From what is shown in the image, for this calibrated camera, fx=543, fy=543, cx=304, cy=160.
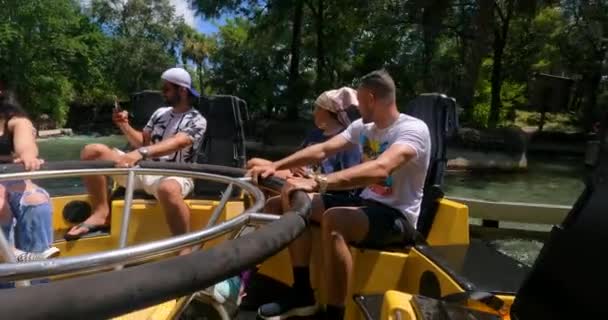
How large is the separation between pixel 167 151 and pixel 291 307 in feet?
2.92

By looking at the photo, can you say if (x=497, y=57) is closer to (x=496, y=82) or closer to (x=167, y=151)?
(x=496, y=82)

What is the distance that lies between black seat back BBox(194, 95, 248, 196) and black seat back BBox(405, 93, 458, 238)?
1.39 m

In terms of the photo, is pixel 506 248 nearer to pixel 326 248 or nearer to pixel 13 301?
pixel 326 248

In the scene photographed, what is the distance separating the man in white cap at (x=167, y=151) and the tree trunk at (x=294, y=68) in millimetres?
17325

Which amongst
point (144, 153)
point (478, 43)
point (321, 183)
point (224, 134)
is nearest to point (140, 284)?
point (321, 183)

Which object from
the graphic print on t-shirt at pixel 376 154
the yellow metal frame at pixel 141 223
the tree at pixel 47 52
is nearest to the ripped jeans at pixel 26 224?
the yellow metal frame at pixel 141 223

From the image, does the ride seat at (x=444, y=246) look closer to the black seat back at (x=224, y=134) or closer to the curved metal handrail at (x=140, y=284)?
the curved metal handrail at (x=140, y=284)

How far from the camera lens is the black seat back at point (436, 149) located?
2.70 meters

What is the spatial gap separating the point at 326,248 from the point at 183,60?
39805mm

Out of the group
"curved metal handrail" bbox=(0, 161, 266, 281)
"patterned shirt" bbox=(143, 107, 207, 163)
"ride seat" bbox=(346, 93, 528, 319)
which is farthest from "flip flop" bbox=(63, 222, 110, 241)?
"curved metal handrail" bbox=(0, 161, 266, 281)

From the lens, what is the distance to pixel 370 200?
2.38 m

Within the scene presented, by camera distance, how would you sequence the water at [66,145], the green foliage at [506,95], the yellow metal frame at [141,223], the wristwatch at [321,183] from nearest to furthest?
the wristwatch at [321,183] < the yellow metal frame at [141,223] < the water at [66,145] < the green foliage at [506,95]

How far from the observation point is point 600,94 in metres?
23.7

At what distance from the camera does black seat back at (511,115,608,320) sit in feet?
2.89
